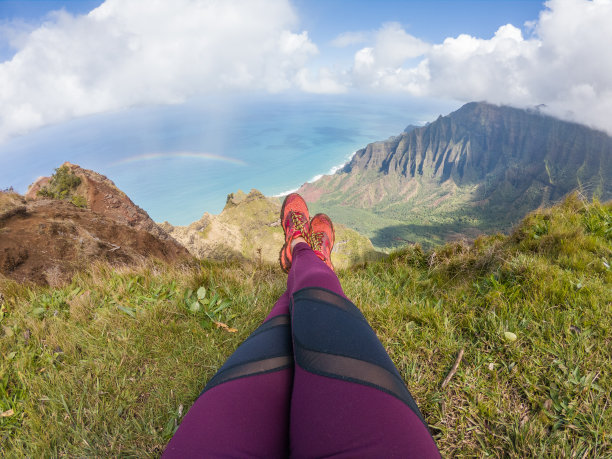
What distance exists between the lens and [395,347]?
222 cm

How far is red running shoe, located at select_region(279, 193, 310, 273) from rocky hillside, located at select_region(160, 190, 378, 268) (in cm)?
5886

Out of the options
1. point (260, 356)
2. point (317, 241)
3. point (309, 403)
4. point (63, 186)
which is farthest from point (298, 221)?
point (63, 186)

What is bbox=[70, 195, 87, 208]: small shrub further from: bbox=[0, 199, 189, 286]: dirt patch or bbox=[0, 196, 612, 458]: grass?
Answer: bbox=[0, 196, 612, 458]: grass

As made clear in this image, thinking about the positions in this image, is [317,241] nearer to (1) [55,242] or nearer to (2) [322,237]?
(2) [322,237]

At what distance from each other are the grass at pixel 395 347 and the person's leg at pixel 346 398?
0.57 m

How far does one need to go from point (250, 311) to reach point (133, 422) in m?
1.32

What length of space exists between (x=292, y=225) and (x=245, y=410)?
15.0 feet

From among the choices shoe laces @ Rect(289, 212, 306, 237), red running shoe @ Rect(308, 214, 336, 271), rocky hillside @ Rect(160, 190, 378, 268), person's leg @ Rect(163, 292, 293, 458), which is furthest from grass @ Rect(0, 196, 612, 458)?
rocky hillside @ Rect(160, 190, 378, 268)

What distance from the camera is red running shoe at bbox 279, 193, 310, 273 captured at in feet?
16.5

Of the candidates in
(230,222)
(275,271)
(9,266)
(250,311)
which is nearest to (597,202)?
(275,271)

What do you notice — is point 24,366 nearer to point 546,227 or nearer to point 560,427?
point 560,427

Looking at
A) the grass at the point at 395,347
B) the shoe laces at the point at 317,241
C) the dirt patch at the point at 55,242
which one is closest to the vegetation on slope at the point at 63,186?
the dirt patch at the point at 55,242

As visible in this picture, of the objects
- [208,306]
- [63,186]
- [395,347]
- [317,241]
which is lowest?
[395,347]

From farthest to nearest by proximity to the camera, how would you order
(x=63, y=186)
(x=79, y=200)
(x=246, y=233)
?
(x=246, y=233), (x=63, y=186), (x=79, y=200)
